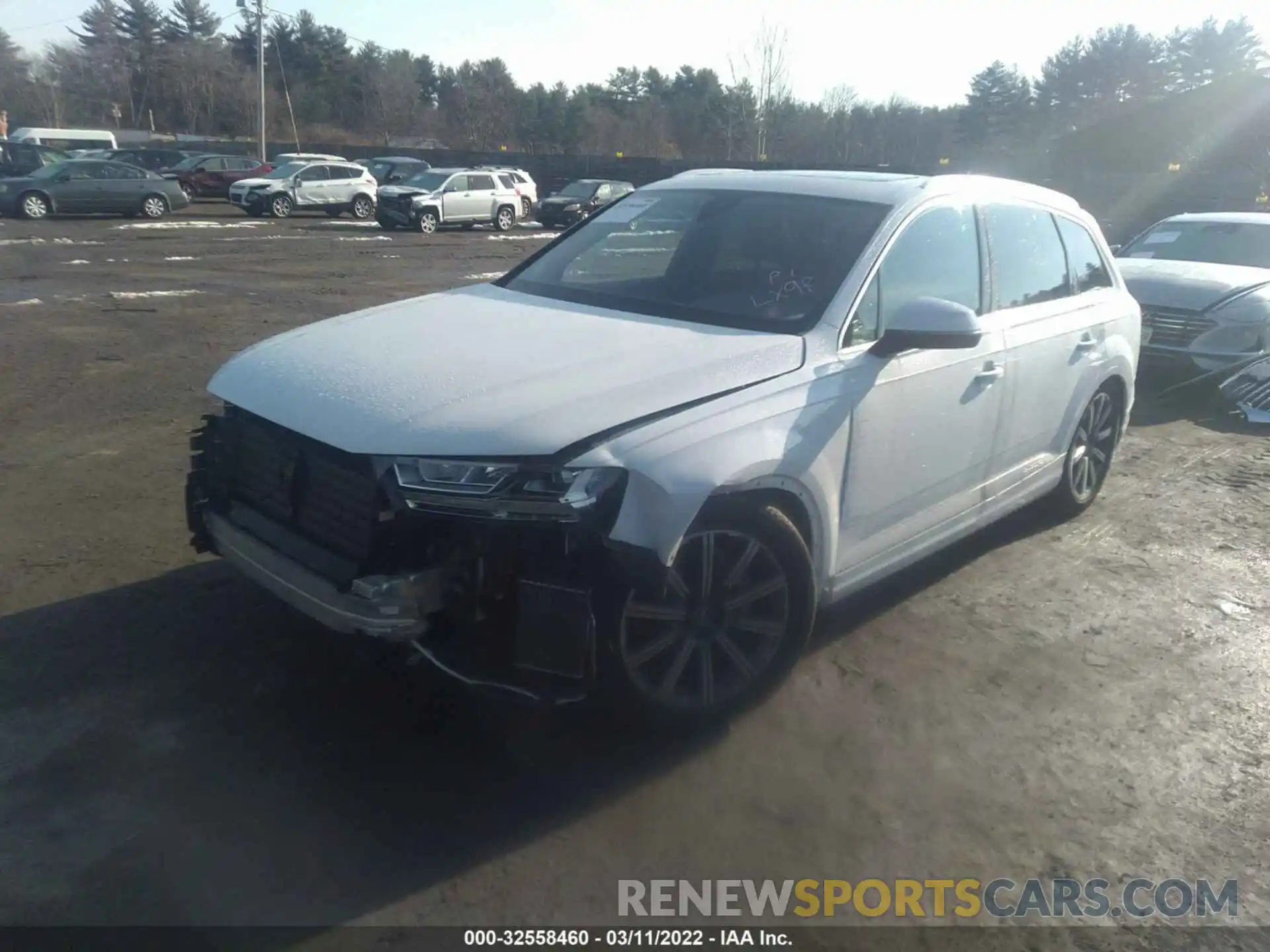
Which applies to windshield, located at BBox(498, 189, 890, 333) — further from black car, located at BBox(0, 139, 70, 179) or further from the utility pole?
the utility pole

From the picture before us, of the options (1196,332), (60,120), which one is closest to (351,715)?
(1196,332)

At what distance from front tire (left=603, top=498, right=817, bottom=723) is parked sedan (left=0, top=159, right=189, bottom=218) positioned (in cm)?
2779

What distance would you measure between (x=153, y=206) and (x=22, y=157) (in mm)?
7572

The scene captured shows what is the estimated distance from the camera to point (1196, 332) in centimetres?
965

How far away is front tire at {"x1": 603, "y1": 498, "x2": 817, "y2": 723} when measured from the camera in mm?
3508

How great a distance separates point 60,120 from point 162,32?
547 inches

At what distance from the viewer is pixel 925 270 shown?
453 cm

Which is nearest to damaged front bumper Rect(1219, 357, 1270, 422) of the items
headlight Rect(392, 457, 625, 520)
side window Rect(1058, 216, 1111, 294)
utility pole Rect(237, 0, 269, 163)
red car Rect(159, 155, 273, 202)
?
side window Rect(1058, 216, 1111, 294)

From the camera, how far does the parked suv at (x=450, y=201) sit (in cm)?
2861

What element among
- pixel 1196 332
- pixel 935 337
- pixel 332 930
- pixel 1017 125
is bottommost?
pixel 332 930

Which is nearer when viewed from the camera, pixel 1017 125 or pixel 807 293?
pixel 807 293

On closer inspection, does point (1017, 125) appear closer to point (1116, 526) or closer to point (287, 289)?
point (287, 289)

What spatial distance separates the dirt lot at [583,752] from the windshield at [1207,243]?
5883mm

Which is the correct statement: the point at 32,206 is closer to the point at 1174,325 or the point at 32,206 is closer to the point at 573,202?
the point at 573,202
